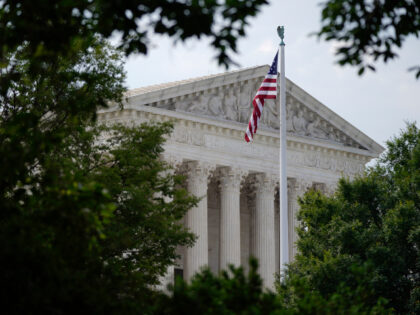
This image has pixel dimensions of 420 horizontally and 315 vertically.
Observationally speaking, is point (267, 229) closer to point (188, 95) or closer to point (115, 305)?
point (188, 95)

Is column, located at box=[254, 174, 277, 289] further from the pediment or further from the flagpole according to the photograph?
the flagpole

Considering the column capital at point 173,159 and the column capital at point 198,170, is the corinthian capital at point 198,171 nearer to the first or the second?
the column capital at point 198,170

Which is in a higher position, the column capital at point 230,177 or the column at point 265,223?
the column capital at point 230,177

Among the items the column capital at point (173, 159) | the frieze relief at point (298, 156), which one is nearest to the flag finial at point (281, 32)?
the column capital at point (173, 159)

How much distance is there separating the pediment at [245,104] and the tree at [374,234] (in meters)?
13.6

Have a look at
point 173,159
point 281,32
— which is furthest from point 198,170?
point 281,32

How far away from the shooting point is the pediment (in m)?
54.8

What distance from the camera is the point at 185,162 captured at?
56.2 metres

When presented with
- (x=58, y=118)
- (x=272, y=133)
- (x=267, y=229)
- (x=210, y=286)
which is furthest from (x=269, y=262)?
(x=210, y=286)

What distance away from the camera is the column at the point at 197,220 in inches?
2156

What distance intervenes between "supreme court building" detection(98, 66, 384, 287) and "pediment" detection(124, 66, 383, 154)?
0.22 ft

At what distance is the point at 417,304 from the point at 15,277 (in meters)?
26.5

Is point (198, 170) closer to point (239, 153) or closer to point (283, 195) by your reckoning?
point (239, 153)

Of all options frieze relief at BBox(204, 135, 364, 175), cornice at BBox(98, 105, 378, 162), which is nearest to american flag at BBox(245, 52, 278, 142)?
cornice at BBox(98, 105, 378, 162)
